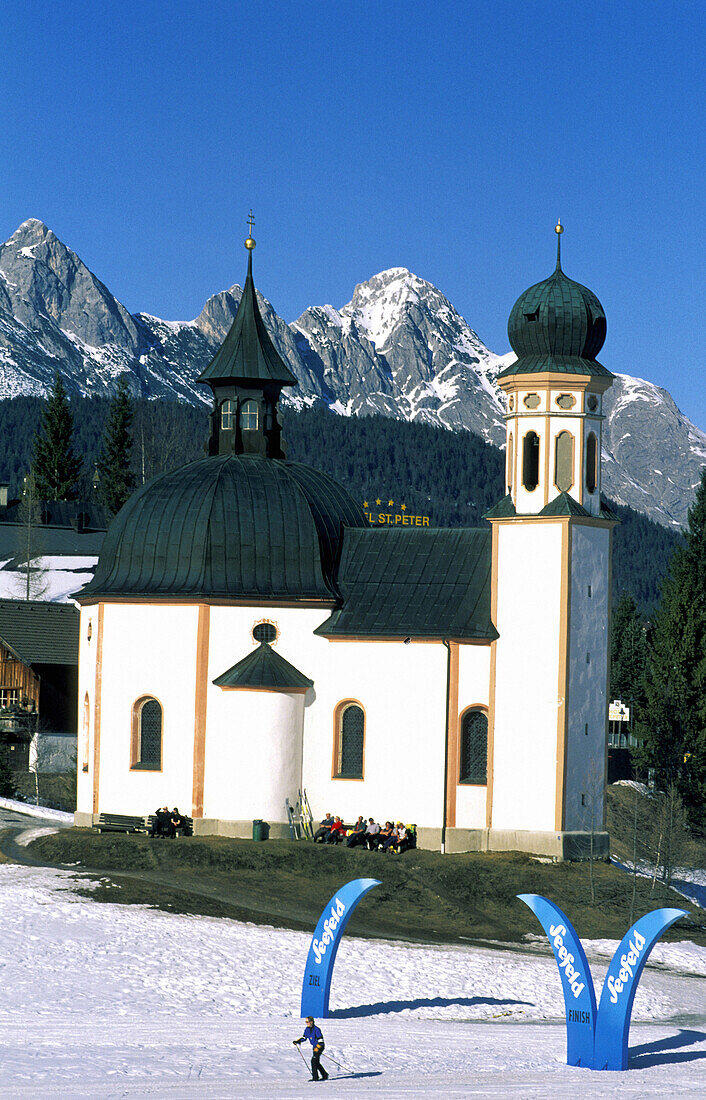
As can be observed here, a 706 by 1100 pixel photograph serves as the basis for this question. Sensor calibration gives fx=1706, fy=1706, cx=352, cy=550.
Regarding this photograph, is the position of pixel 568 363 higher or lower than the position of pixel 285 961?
higher

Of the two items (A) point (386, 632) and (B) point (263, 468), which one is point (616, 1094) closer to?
(A) point (386, 632)

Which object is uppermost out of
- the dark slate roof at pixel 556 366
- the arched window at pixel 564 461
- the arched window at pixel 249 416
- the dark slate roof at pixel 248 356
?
the dark slate roof at pixel 248 356

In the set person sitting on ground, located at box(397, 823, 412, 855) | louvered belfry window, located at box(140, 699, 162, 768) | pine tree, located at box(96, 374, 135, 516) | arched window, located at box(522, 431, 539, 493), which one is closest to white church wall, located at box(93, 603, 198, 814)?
louvered belfry window, located at box(140, 699, 162, 768)

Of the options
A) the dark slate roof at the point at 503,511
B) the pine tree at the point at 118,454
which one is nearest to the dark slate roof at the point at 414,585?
the dark slate roof at the point at 503,511

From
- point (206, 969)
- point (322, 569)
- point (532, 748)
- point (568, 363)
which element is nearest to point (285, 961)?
point (206, 969)

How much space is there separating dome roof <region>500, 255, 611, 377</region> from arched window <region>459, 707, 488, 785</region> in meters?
10.8

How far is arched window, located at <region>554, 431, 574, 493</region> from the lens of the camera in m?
52.8

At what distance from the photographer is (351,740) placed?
53781 millimetres

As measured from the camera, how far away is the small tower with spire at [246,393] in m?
59.0

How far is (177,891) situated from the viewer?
43688 millimetres

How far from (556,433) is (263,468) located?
10175 millimetres

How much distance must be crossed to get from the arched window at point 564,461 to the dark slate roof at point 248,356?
1074 cm

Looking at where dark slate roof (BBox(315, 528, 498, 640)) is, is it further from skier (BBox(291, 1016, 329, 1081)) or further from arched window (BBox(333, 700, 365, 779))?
skier (BBox(291, 1016, 329, 1081))

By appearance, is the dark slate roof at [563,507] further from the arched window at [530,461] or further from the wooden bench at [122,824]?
the wooden bench at [122,824]
